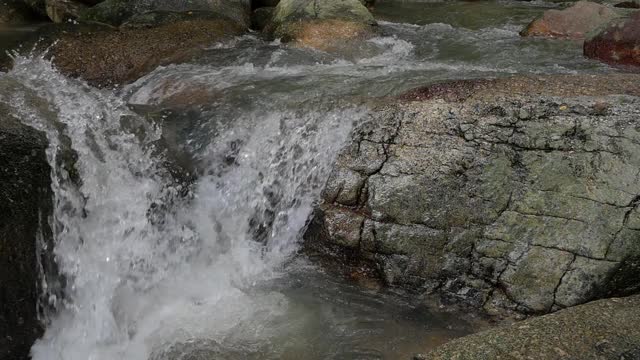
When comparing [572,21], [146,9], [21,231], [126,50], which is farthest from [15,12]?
[572,21]

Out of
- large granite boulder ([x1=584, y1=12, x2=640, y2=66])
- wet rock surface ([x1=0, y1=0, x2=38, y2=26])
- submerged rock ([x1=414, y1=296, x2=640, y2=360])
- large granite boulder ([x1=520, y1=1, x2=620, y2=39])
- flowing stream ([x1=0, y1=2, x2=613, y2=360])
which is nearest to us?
submerged rock ([x1=414, y1=296, x2=640, y2=360])

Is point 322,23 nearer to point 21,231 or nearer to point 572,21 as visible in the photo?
point 572,21

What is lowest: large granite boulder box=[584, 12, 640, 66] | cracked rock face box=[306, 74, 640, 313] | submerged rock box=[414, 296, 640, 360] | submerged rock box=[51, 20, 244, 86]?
submerged rock box=[414, 296, 640, 360]

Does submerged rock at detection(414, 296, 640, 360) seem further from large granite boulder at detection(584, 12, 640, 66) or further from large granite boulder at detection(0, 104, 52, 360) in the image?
large granite boulder at detection(584, 12, 640, 66)

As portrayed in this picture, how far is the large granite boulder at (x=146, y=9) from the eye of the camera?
8.03 metres

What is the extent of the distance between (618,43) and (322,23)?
3.92 m

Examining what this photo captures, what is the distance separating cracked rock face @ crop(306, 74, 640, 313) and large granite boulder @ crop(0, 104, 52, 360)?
87.3 inches

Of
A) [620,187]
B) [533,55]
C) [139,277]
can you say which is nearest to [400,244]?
[620,187]

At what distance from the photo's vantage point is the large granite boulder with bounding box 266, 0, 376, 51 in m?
7.69

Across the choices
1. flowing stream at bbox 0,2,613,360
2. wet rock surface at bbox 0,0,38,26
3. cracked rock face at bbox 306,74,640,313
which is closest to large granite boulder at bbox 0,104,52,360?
flowing stream at bbox 0,2,613,360

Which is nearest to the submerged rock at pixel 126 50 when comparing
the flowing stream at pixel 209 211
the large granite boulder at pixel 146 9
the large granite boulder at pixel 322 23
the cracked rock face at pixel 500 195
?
the flowing stream at pixel 209 211

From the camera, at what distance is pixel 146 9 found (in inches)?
321

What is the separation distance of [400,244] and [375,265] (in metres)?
0.29

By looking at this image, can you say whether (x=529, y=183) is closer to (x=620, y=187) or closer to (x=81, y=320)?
(x=620, y=187)
